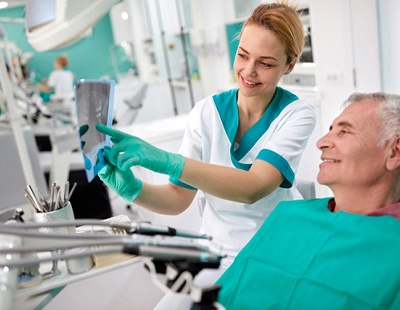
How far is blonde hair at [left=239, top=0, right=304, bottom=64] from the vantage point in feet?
4.25

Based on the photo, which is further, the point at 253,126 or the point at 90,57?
the point at 90,57

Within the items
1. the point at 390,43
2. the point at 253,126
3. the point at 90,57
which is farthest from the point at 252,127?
the point at 90,57

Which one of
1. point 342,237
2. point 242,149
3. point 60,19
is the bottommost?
point 342,237

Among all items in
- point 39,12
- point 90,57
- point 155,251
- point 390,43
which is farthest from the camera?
point 90,57

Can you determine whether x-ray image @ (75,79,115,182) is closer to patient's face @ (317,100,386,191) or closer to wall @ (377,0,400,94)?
patient's face @ (317,100,386,191)

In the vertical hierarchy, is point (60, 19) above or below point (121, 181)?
A: above

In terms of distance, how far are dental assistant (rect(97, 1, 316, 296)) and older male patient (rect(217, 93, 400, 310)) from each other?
6.1 inches

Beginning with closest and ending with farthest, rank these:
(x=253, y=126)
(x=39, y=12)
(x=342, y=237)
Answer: (x=342, y=237) → (x=39, y=12) → (x=253, y=126)

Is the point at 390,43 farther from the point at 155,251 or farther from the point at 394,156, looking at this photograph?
the point at 155,251

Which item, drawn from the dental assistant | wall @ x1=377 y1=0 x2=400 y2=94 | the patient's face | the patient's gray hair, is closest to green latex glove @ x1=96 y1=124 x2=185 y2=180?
the dental assistant

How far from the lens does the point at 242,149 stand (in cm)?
143

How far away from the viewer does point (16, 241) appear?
92cm

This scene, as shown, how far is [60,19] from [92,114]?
29cm

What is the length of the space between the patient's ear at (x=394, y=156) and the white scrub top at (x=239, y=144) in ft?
0.98
